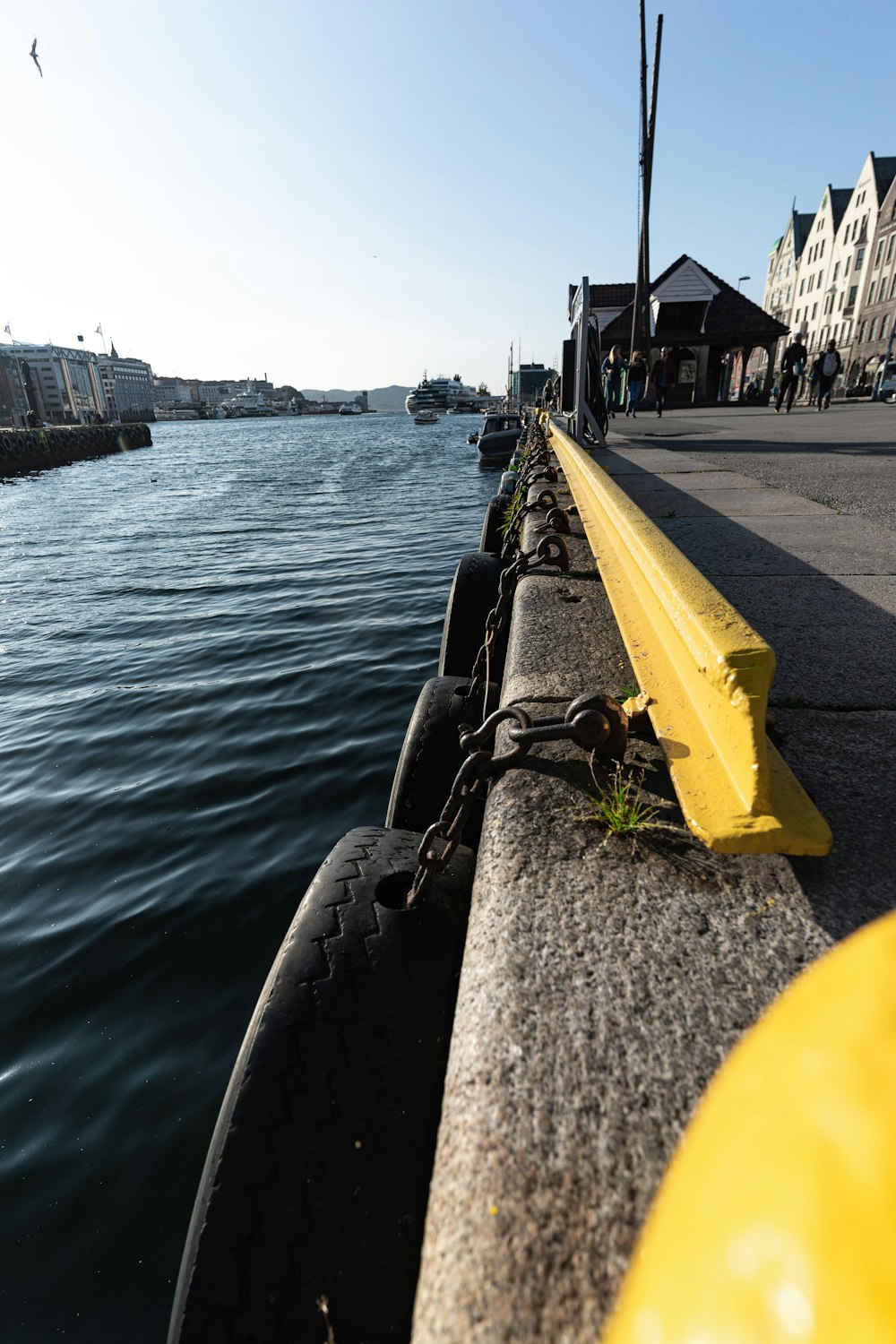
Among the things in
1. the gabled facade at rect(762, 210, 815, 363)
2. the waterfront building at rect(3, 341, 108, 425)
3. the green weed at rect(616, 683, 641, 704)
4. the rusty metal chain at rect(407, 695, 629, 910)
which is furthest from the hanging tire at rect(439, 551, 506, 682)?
the waterfront building at rect(3, 341, 108, 425)

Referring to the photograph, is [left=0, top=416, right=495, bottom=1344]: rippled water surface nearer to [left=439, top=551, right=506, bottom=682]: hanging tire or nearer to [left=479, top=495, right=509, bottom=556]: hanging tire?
[left=439, top=551, right=506, bottom=682]: hanging tire

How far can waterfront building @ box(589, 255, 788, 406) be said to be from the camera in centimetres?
3033

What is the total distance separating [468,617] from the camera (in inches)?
202

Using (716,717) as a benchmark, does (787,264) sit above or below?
above

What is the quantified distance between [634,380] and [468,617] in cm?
1769

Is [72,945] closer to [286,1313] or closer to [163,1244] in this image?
[163,1244]

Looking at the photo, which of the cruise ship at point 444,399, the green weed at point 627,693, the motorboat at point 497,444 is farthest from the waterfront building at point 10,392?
the green weed at point 627,693

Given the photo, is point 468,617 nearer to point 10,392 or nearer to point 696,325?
point 696,325

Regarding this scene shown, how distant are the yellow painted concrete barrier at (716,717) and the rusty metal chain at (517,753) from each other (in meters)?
0.18

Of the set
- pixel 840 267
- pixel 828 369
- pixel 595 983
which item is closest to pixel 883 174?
pixel 840 267

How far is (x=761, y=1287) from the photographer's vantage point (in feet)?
1.72

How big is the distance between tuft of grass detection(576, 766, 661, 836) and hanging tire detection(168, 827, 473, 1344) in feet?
1.96

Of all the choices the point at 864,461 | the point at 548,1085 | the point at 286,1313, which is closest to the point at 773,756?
the point at 548,1085

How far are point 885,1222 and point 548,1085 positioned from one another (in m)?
0.67
